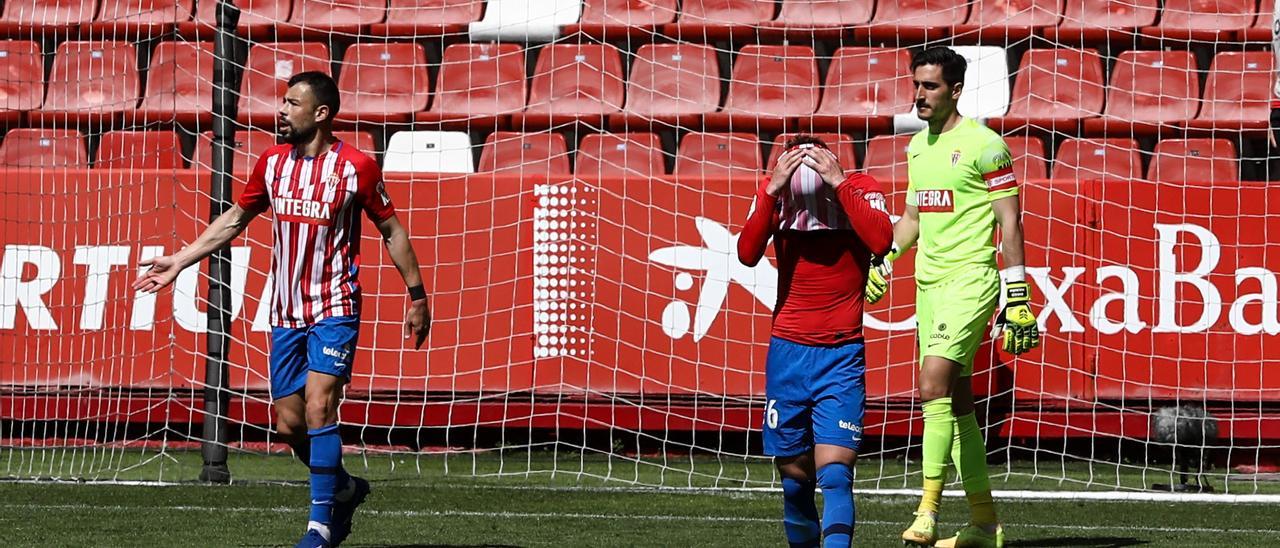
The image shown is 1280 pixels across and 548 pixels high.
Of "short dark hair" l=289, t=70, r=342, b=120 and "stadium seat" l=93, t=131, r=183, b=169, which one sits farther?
"stadium seat" l=93, t=131, r=183, b=169

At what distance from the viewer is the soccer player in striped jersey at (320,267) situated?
605 cm

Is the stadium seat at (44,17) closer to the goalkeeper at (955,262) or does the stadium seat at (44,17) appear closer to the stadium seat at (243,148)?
the stadium seat at (243,148)

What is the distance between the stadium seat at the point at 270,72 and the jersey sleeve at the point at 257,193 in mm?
4767

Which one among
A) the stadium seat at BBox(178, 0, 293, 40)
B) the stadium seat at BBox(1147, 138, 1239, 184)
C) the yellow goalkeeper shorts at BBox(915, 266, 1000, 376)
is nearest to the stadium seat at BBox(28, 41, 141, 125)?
the stadium seat at BBox(178, 0, 293, 40)

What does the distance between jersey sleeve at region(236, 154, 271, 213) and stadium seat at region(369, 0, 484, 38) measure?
16.4 ft

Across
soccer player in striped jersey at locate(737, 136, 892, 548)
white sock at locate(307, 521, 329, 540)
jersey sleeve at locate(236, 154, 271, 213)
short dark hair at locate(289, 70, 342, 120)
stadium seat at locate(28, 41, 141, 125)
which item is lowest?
white sock at locate(307, 521, 329, 540)

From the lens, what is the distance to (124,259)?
9977mm

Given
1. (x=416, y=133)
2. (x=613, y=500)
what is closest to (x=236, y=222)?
(x=613, y=500)

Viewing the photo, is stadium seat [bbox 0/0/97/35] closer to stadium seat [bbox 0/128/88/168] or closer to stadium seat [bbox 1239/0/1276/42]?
stadium seat [bbox 0/128/88/168]

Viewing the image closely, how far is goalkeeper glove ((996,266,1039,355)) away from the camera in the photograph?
249 inches

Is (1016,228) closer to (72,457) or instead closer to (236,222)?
(236,222)

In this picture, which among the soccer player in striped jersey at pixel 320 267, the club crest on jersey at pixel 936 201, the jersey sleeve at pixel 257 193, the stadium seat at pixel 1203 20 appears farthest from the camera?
the stadium seat at pixel 1203 20

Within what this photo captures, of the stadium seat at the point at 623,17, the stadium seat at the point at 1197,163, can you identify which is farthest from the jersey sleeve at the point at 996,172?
the stadium seat at the point at 623,17

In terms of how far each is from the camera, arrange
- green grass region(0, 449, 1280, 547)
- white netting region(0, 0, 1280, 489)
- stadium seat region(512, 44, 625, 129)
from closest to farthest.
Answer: green grass region(0, 449, 1280, 547) → white netting region(0, 0, 1280, 489) → stadium seat region(512, 44, 625, 129)
